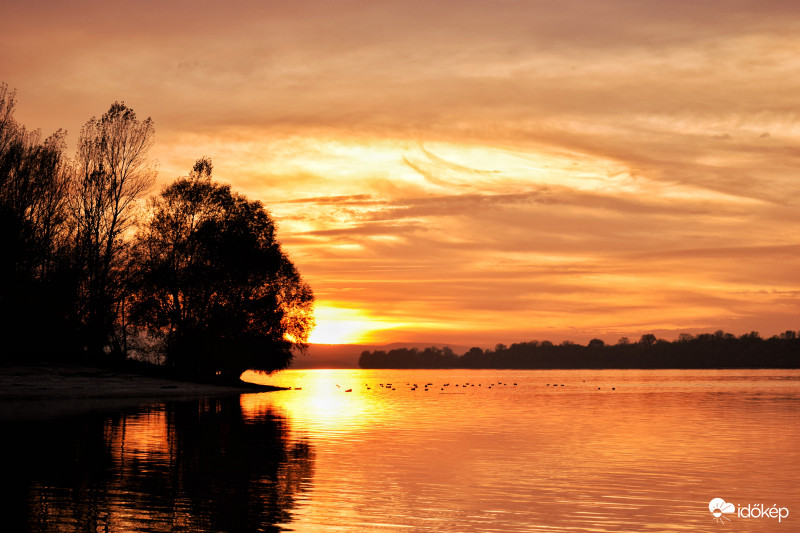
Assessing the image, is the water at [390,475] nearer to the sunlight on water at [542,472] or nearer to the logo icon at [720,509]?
the sunlight on water at [542,472]

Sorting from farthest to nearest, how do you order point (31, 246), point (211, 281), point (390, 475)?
point (211, 281) → point (31, 246) → point (390, 475)

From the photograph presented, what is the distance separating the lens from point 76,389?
218ft

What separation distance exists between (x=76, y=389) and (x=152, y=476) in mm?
47349

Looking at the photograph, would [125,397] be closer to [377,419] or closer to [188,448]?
[377,419]

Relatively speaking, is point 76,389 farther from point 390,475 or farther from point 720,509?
point 720,509

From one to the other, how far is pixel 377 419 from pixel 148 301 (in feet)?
126

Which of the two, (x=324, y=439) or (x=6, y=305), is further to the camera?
(x=6, y=305)

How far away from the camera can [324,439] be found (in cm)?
3712

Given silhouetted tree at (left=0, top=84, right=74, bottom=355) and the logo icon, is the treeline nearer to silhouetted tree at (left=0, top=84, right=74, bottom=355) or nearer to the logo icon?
silhouetted tree at (left=0, top=84, right=74, bottom=355)

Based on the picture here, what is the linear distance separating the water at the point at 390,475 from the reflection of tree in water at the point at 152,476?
6 cm

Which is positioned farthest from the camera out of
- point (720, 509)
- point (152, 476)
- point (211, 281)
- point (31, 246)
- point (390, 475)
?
point (211, 281)

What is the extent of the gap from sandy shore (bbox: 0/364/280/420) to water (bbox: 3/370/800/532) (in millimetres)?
11246

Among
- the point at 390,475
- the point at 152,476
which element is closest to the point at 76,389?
the point at 152,476

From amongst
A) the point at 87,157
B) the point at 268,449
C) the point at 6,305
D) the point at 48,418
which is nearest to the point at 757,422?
the point at 268,449
